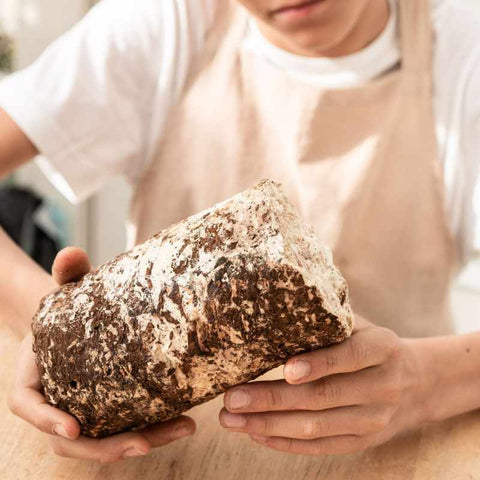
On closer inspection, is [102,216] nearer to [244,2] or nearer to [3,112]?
[3,112]

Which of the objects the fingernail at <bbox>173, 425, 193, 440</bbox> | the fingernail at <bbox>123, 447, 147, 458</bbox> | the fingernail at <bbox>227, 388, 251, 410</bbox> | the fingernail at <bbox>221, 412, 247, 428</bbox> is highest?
the fingernail at <bbox>227, 388, 251, 410</bbox>

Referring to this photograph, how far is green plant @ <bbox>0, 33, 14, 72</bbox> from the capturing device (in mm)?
2465

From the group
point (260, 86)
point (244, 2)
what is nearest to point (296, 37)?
point (244, 2)

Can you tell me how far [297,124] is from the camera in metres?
1.18

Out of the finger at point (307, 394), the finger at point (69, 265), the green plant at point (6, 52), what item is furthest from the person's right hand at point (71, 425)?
the green plant at point (6, 52)

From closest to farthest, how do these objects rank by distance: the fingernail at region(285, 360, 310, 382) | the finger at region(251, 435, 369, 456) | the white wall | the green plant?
the fingernail at region(285, 360, 310, 382) → the finger at region(251, 435, 369, 456) → the white wall → the green plant

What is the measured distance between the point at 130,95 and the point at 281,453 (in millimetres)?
704

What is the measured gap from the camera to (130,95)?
49.0 inches

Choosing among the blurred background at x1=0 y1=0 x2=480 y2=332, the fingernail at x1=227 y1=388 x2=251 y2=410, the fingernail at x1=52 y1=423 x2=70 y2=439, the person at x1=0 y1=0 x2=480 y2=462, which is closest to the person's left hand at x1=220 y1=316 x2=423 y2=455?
the fingernail at x1=227 y1=388 x2=251 y2=410

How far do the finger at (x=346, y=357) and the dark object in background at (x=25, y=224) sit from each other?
1.85 m

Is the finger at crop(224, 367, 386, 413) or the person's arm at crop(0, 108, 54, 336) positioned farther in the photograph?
the person's arm at crop(0, 108, 54, 336)

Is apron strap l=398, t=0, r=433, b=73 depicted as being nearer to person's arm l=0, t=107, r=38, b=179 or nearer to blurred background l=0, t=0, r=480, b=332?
person's arm l=0, t=107, r=38, b=179

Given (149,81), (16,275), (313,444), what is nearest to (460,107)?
(149,81)

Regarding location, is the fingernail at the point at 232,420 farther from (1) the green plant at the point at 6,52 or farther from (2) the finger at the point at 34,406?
(1) the green plant at the point at 6,52
